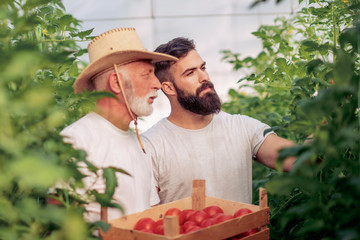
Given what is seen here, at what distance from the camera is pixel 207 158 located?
2.56 m

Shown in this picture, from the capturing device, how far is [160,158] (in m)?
2.50

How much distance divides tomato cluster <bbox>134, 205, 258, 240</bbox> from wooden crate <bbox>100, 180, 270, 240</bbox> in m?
0.04

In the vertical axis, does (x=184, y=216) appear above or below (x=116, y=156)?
below

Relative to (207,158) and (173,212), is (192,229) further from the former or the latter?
(207,158)

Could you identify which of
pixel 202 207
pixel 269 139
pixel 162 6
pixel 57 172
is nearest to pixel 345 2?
pixel 269 139

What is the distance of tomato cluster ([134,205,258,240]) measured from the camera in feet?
5.06

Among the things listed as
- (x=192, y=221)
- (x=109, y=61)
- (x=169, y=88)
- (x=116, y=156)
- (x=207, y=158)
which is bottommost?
(x=207, y=158)

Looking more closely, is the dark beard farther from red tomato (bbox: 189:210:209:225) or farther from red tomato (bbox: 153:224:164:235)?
red tomato (bbox: 153:224:164:235)

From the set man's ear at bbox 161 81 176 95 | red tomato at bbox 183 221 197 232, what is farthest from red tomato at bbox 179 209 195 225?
man's ear at bbox 161 81 176 95

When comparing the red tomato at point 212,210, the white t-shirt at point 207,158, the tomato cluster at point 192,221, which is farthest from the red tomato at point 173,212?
the white t-shirt at point 207,158

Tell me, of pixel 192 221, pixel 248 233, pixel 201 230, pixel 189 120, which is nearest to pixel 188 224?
pixel 192 221

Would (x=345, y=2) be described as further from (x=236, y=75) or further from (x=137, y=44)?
(x=236, y=75)

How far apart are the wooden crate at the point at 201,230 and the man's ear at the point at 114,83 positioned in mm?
572

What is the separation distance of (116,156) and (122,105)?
25 cm
